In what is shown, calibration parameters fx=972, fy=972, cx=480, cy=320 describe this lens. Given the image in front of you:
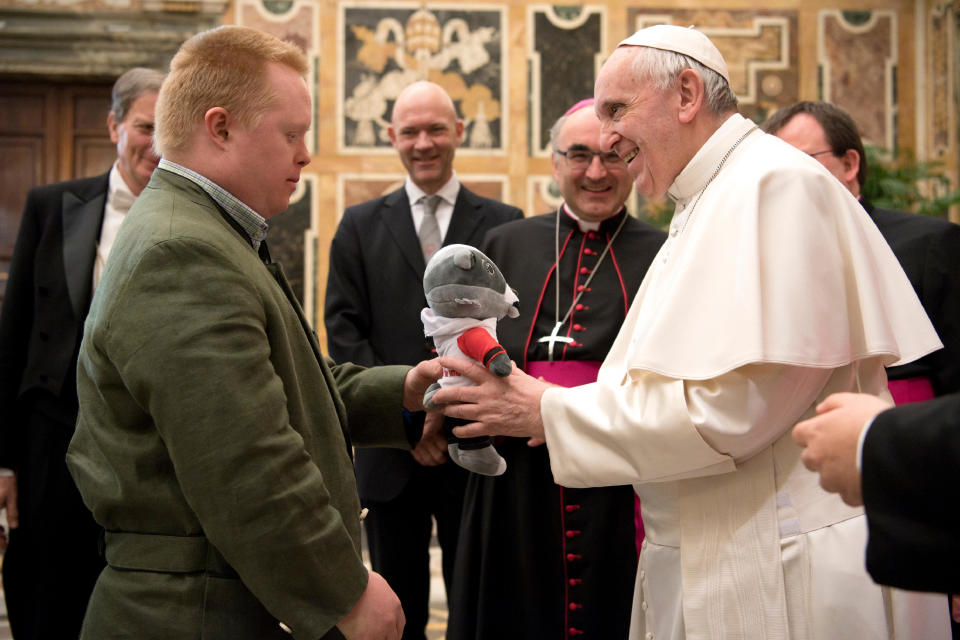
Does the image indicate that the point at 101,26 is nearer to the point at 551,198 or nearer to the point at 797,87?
the point at 551,198

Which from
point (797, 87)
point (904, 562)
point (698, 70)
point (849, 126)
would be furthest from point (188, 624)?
point (797, 87)

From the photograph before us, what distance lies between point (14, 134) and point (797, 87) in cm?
568

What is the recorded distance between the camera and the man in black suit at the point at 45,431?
3.07 metres

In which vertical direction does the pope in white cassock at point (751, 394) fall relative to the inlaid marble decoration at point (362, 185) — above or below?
below

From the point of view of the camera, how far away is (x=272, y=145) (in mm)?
1914

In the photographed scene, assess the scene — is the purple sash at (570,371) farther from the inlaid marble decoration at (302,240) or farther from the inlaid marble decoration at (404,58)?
the inlaid marble decoration at (404,58)

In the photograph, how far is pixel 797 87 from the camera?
7148mm

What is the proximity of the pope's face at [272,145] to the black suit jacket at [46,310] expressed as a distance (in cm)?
145

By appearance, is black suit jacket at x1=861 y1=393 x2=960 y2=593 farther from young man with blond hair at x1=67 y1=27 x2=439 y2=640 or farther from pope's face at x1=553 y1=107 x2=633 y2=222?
pope's face at x1=553 y1=107 x2=633 y2=222

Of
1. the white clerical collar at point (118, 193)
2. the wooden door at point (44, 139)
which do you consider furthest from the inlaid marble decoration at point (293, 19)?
the white clerical collar at point (118, 193)

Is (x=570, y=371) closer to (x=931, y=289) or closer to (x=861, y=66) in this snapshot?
(x=931, y=289)

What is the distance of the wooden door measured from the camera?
6953 millimetres

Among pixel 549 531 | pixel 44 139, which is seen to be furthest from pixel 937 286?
pixel 44 139

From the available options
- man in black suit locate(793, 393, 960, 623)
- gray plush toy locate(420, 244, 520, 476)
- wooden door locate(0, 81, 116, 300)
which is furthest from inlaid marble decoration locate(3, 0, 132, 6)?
man in black suit locate(793, 393, 960, 623)
